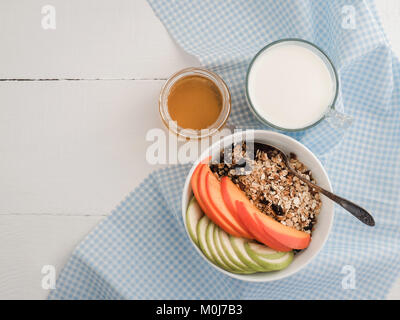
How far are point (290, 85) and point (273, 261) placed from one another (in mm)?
357

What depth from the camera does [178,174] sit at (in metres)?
0.98

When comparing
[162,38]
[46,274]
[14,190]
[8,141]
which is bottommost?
[46,274]

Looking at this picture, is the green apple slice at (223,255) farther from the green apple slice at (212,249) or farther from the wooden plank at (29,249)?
the wooden plank at (29,249)

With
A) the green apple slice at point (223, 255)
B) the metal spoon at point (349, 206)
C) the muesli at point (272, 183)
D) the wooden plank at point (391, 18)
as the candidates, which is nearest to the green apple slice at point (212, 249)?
the green apple slice at point (223, 255)

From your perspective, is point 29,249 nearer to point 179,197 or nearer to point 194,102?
point 179,197

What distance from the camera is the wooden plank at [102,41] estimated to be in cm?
101

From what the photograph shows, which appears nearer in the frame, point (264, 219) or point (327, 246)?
point (264, 219)

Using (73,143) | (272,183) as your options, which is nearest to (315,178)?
(272,183)

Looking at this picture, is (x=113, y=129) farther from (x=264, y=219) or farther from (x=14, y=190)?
(x=264, y=219)

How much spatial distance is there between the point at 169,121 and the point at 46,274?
1.56ft

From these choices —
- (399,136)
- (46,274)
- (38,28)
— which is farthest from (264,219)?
(38,28)

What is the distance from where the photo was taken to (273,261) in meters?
0.82

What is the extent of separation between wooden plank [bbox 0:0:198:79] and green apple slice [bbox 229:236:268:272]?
43 centimetres

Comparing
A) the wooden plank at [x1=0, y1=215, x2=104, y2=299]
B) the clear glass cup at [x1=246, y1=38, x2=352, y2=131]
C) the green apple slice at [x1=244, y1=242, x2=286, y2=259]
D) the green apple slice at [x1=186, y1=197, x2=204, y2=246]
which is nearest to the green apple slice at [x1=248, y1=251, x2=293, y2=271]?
the green apple slice at [x1=244, y1=242, x2=286, y2=259]
